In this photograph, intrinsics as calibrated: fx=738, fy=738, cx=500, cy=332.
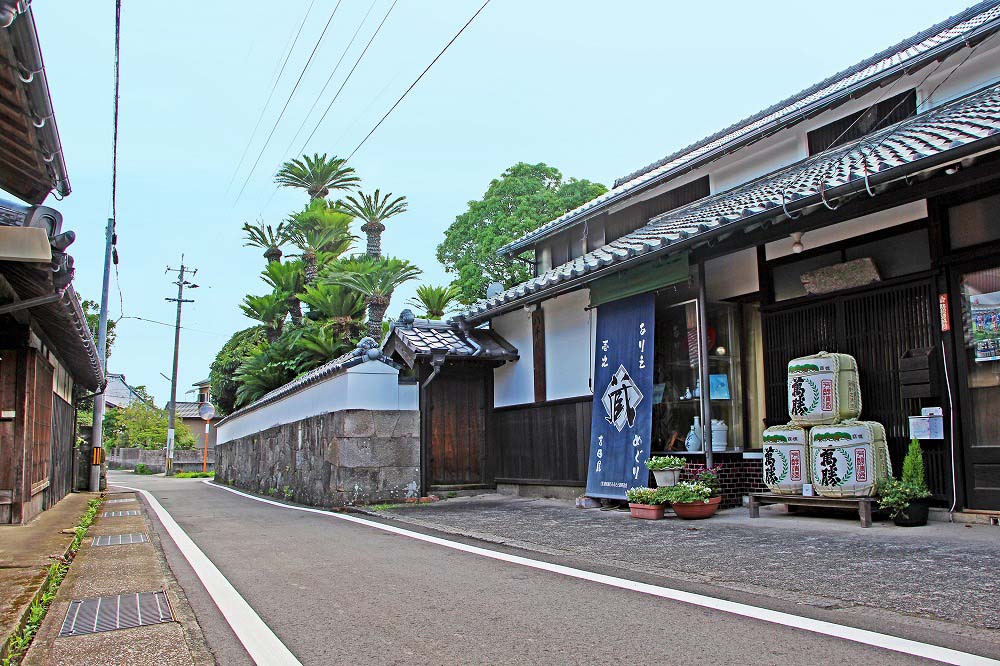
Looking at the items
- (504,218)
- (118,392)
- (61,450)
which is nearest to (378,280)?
(504,218)

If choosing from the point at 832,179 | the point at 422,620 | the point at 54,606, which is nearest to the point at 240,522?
the point at 54,606

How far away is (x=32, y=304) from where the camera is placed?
24.7 ft

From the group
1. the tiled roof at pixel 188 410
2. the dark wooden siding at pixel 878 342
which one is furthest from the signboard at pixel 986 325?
the tiled roof at pixel 188 410

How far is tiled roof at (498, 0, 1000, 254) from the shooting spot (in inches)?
393

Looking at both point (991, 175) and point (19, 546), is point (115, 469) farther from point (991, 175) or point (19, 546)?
point (991, 175)

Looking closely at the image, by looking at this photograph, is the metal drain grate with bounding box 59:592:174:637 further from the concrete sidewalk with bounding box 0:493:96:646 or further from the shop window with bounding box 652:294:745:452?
the shop window with bounding box 652:294:745:452

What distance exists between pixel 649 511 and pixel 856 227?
448 centimetres

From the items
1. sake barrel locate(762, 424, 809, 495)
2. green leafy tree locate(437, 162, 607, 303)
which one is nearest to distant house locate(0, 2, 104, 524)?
sake barrel locate(762, 424, 809, 495)

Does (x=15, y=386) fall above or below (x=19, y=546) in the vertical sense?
above

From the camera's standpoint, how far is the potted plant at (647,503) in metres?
9.77

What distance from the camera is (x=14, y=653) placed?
13.4ft

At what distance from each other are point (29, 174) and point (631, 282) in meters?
8.08

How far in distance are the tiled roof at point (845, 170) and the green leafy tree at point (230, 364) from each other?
101 ft

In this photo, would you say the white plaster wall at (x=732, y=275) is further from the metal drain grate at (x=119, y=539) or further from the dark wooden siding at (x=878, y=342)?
the metal drain grate at (x=119, y=539)
